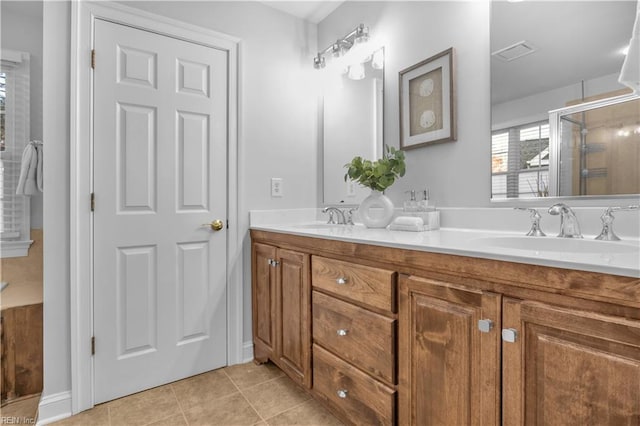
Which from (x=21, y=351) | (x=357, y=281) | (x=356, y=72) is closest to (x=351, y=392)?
(x=357, y=281)

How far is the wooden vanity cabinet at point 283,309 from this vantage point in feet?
5.23

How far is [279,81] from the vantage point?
2271mm

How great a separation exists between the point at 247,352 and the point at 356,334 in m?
1.11

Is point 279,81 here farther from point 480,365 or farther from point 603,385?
point 603,385

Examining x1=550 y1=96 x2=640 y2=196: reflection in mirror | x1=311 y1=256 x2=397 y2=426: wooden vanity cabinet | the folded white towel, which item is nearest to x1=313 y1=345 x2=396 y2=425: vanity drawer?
x1=311 y1=256 x2=397 y2=426: wooden vanity cabinet

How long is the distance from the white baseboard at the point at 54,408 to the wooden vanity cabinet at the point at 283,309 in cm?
95

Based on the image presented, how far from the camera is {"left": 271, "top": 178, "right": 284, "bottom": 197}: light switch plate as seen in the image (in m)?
2.24

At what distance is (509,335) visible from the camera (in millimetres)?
828

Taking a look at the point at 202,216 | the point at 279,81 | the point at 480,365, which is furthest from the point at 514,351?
the point at 279,81

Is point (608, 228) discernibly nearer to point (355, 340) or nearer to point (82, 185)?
point (355, 340)

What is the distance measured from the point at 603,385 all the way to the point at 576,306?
0.16 metres

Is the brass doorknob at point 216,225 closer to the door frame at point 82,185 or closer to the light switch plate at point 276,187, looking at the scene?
the light switch plate at point 276,187

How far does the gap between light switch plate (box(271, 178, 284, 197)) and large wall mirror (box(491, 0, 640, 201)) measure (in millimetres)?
1313

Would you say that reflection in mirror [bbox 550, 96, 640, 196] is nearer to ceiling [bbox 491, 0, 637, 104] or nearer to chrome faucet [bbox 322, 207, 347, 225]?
ceiling [bbox 491, 0, 637, 104]
